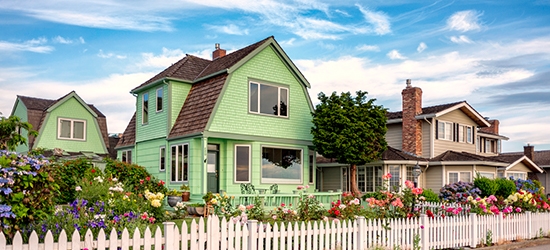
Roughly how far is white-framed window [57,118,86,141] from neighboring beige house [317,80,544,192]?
16.2 metres

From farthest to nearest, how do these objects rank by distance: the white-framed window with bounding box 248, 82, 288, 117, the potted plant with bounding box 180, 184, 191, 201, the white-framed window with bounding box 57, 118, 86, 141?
the white-framed window with bounding box 57, 118, 86, 141 < the white-framed window with bounding box 248, 82, 288, 117 < the potted plant with bounding box 180, 184, 191, 201

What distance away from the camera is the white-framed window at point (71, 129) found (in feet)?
117

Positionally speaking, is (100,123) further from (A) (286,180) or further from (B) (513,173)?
(B) (513,173)

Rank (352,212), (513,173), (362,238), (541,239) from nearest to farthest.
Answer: (362,238) → (352,212) → (541,239) → (513,173)

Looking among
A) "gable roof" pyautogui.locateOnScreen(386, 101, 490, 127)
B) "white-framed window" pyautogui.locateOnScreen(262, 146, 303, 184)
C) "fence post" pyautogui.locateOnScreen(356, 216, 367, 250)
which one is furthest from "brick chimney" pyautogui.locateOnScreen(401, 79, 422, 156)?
"fence post" pyautogui.locateOnScreen(356, 216, 367, 250)

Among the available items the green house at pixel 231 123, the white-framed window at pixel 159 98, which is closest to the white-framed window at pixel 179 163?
the green house at pixel 231 123

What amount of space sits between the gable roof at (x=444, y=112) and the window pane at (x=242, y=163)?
12907 millimetres

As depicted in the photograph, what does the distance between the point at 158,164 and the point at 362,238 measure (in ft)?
49.4

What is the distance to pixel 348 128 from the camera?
24.6 metres

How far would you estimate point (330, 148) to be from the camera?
24188mm

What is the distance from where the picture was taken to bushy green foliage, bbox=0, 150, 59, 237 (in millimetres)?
6965

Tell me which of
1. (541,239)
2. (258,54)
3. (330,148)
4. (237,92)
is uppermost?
(258,54)

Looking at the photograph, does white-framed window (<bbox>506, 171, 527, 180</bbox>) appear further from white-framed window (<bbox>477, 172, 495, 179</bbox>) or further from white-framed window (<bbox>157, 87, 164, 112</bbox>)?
white-framed window (<bbox>157, 87, 164, 112</bbox>)

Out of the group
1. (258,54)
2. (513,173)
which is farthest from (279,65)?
(513,173)
